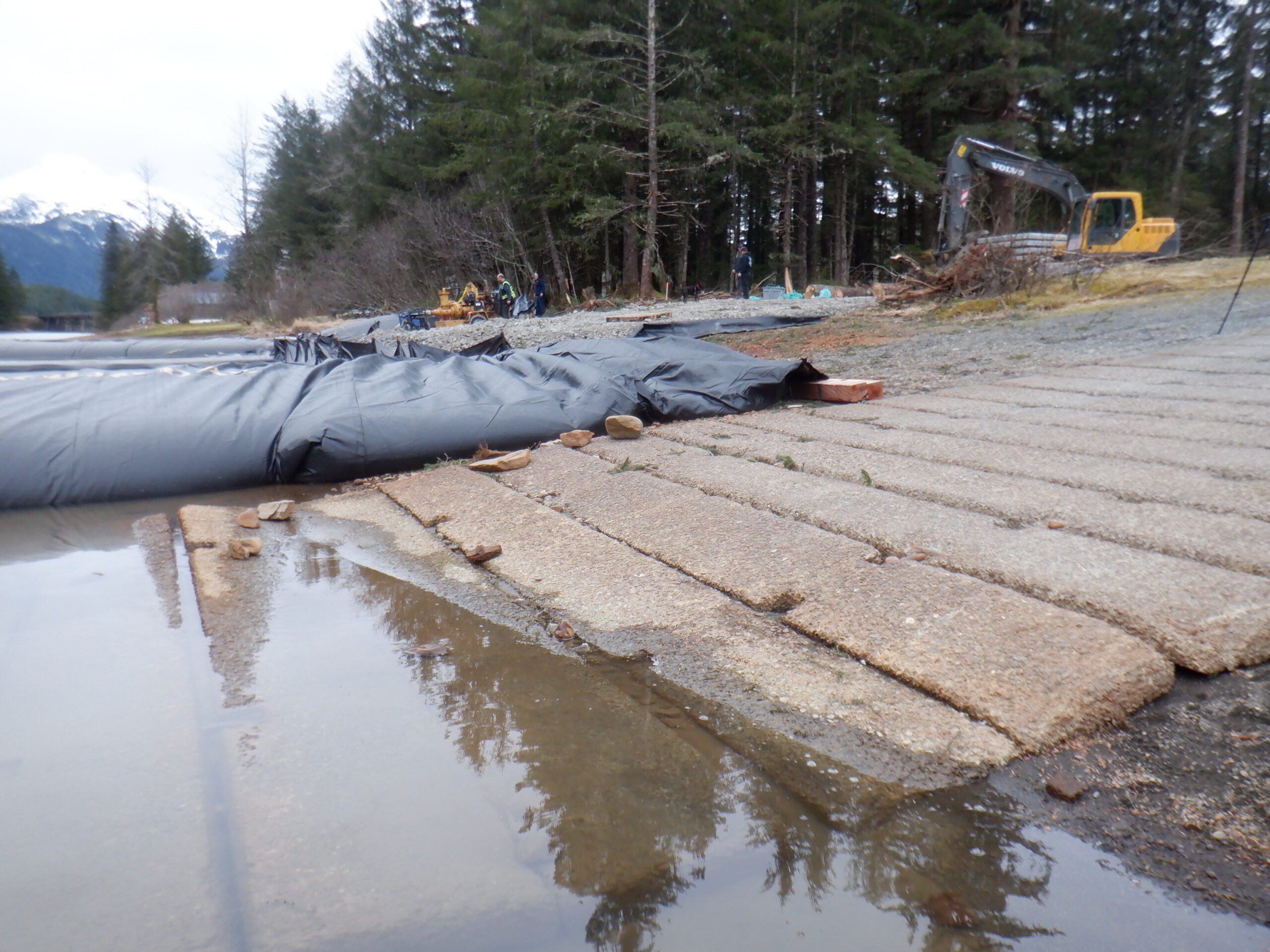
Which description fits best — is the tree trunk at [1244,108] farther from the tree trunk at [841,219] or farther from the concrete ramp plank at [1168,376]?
the concrete ramp plank at [1168,376]

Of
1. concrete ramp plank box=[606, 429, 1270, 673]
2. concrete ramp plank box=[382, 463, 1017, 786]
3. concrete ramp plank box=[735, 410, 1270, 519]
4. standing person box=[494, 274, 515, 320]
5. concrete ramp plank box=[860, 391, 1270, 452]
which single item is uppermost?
standing person box=[494, 274, 515, 320]

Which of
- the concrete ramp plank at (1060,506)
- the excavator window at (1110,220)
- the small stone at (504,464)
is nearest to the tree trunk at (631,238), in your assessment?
the excavator window at (1110,220)

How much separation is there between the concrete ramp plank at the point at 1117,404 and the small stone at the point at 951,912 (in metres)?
3.25

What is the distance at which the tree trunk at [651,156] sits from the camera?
1575 cm

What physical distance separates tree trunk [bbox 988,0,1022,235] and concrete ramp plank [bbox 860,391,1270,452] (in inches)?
510

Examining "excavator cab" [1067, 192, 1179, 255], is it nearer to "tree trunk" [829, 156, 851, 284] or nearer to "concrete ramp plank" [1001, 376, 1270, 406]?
"tree trunk" [829, 156, 851, 284]

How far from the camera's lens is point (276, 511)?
10.2 ft

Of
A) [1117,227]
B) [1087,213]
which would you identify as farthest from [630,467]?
[1117,227]

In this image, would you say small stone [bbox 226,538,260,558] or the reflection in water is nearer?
the reflection in water

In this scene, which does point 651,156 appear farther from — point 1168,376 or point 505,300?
point 1168,376

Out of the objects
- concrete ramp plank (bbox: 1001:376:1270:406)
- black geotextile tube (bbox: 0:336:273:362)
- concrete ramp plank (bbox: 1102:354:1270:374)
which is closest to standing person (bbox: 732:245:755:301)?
black geotextile tube (bbox: 0:336:273:362)

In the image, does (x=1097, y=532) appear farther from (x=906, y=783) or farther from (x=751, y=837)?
(x=751, y=837)

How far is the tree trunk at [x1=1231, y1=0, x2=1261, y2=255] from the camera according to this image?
2062cm

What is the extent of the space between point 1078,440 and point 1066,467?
0.52m
